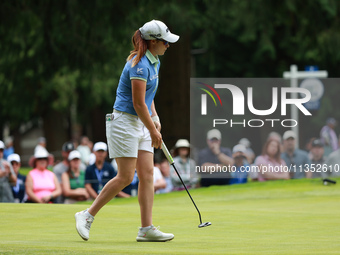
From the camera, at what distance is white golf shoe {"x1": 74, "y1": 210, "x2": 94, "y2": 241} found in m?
6.79

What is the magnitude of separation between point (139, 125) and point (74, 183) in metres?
6.60

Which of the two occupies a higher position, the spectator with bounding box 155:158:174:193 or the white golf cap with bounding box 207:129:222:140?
the white golf cap with bounding box 207:129:222:140

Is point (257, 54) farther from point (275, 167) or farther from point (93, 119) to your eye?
point (275, 167)

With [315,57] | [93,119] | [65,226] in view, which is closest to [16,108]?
[93,119]

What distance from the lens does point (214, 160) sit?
14.1 metres

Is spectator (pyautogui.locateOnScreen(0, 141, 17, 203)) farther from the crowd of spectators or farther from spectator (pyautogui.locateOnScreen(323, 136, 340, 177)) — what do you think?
spectator (pyautogui.locateOnScreen(323, 136, 340, 177))

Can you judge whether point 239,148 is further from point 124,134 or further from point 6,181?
point 124,134

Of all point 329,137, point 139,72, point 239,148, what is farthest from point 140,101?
point 329,137

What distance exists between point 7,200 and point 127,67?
6550 mm

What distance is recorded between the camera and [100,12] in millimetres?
19250

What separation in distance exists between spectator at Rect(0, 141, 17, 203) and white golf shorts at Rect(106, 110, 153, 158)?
626 centimetres

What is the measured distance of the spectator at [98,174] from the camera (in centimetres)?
1312

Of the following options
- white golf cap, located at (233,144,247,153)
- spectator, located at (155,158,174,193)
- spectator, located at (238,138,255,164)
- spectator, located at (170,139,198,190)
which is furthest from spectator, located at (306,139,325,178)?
spectator, located at (155,158,174,193)

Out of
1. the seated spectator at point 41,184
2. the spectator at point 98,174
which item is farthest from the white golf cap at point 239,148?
the seated spectator at point 41,184
